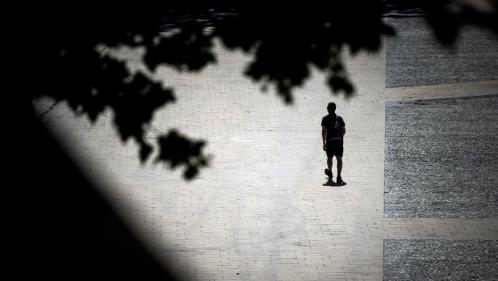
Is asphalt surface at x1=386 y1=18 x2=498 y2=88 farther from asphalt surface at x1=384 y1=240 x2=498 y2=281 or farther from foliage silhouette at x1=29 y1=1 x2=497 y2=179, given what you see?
foliage silhouette at x1=29 y1=1 x2=497 y2=179

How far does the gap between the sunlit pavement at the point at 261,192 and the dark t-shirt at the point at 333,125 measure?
69cm

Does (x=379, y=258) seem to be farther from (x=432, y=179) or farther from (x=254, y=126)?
(x=254, y=126)

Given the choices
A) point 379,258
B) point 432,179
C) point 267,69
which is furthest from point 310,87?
point 267,69

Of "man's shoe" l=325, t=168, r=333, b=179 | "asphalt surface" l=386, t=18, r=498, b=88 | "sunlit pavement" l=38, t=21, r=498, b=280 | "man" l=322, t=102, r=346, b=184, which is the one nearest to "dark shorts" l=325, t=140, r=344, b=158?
"man" l=322, t=102, r=346, b=184

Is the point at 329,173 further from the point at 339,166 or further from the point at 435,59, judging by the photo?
the point at 435,59

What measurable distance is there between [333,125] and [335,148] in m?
0.34

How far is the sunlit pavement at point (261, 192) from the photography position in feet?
29.9

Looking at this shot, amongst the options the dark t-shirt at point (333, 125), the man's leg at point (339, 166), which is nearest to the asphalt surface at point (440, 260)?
the man's leg at point (339, 166)

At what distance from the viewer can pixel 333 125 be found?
1097 cm

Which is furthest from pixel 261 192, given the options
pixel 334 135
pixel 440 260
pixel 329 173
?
pixel 440 260

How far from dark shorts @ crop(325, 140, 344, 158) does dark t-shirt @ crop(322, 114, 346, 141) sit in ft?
0.20

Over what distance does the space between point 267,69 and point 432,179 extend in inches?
180

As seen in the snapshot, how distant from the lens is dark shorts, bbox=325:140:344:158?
11.0 m

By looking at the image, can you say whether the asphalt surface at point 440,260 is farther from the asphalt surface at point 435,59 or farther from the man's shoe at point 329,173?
the asphalt surface at point 435,59
